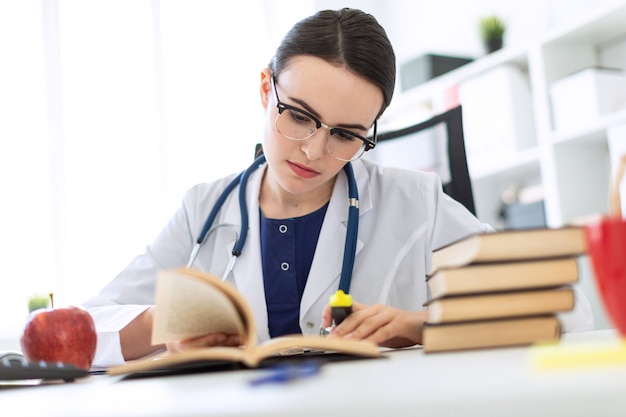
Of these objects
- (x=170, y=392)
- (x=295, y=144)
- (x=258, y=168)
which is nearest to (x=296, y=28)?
(x=295, y=144)

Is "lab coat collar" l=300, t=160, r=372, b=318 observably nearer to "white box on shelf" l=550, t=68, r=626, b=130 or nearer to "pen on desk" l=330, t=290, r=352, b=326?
"pen on desk" l=330, t=290, r=352, b=326

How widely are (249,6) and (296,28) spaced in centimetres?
239

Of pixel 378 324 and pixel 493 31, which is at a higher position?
pixel 493 31

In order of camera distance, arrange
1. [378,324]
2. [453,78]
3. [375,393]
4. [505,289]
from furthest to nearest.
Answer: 1. [453,78]
2. [378,324]
3. [505,289]
4. [375,393]

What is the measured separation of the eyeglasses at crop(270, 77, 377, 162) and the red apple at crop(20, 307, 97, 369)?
574 millimetres

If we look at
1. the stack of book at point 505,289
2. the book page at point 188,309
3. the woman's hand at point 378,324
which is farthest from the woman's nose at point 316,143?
the stack of book at point 505,289

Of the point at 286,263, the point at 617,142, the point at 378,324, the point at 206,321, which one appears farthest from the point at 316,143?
the point at 617,142

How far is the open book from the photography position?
0.71 metres

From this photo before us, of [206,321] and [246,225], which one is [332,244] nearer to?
[246,225]

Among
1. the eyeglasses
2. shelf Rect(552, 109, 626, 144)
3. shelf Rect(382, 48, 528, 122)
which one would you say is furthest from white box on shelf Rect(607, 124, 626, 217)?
the eyeglasses

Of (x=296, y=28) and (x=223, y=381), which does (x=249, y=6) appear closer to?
(x=296, y=28)

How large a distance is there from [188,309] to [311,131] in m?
0.61

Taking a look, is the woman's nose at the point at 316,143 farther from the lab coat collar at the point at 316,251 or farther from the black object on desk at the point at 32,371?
the black object on desk at the point at 32,371

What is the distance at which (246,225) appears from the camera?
156cm
